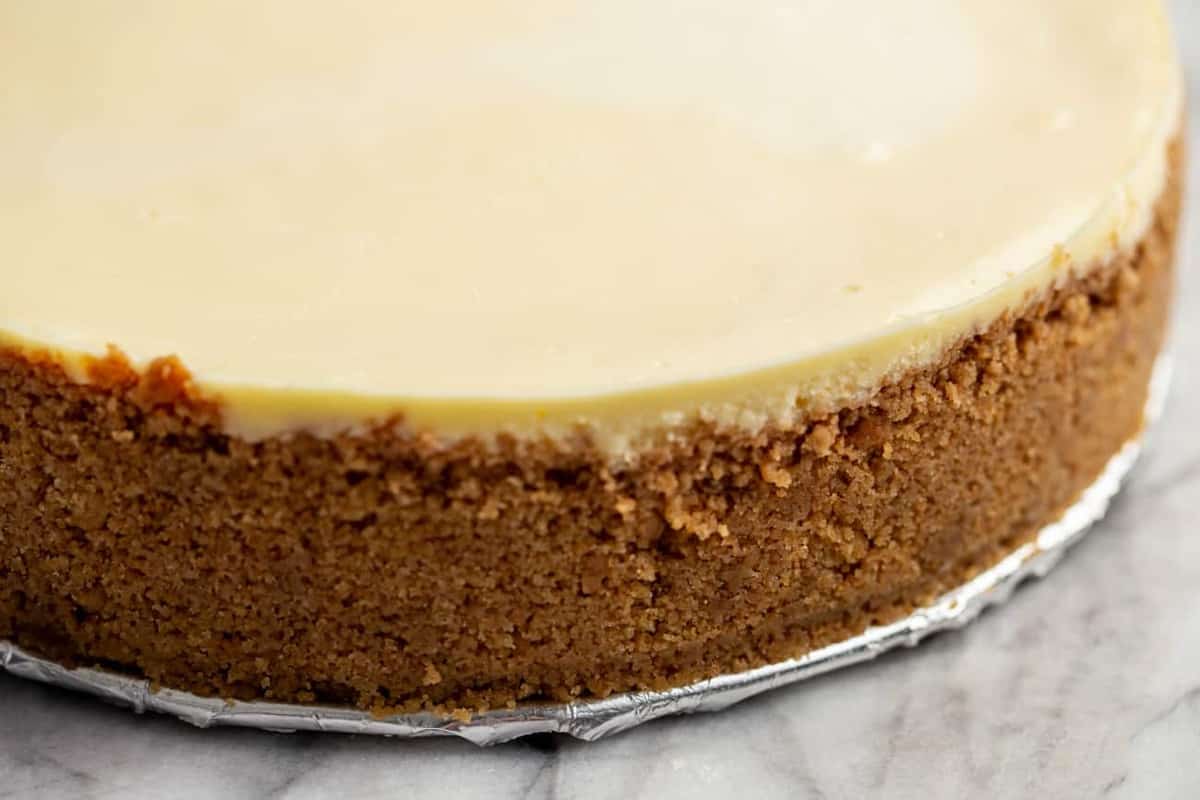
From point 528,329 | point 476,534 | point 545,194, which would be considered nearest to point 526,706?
point 476,534

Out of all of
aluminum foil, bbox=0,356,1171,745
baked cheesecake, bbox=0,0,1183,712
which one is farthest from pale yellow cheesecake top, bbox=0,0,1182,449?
aluminum foil, bbox=0,356,1171,745

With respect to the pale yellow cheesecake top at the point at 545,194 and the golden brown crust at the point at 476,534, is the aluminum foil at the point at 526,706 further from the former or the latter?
the pale yellow cheesecake top at the point at 545,194

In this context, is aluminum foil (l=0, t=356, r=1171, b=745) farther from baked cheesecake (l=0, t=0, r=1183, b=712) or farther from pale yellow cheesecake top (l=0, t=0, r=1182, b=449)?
pale yellow cheesecake top (l=0, t=0, r=1182, b=449)

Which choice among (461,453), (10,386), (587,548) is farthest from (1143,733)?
(10,386)

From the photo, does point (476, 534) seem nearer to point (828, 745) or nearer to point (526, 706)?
point (526, 706)

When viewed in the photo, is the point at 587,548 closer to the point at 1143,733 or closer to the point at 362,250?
the point at 362,250

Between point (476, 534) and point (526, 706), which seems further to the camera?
point (526, 706)

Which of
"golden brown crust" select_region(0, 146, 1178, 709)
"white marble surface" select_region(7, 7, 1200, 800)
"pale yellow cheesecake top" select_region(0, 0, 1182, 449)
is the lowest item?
"white marble surface" select_region(7, 7, 1200, 800)
